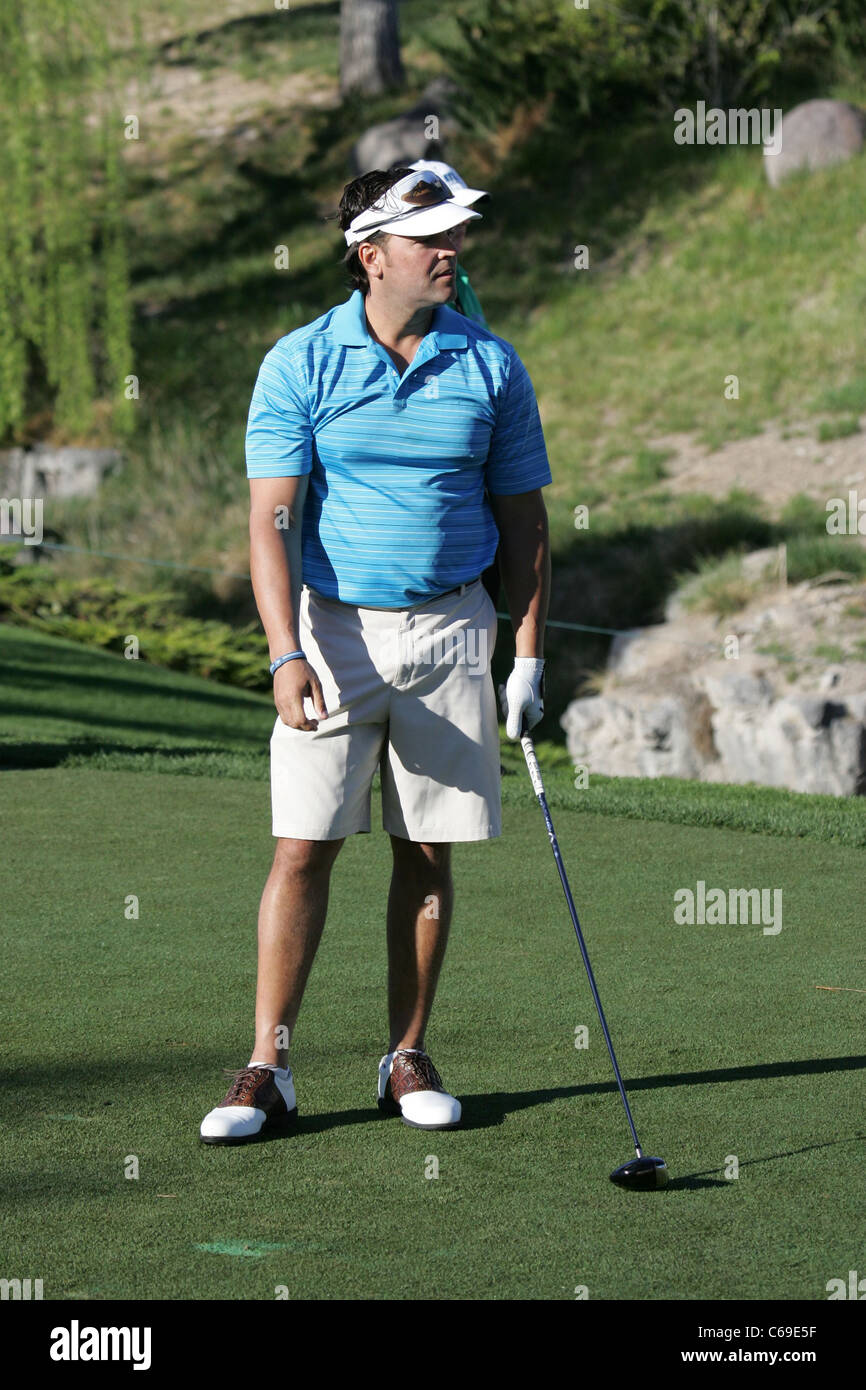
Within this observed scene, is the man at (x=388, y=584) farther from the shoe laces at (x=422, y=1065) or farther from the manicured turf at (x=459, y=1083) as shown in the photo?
the manicured turf at (x=459, y=1083)

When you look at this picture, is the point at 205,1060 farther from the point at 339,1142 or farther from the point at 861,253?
the point at 861,253

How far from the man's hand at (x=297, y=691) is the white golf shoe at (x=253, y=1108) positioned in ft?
2.32

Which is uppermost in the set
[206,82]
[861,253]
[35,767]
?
[206,82]

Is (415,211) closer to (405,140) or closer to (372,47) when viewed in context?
(405,140)

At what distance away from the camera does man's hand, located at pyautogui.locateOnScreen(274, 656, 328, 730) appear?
3521 millimetres

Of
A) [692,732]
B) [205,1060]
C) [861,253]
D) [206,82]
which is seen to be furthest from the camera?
[206,82]

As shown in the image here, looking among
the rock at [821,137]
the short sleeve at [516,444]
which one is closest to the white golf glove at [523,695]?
the short sleeve at [516,444]

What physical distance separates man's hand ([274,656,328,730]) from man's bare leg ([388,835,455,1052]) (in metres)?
0.42

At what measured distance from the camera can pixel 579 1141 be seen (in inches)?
138

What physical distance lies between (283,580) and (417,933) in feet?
2.74

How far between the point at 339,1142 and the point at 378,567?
3.82ft

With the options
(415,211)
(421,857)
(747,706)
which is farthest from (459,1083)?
(747,706)

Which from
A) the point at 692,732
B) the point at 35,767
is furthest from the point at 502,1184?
the point at 692,732

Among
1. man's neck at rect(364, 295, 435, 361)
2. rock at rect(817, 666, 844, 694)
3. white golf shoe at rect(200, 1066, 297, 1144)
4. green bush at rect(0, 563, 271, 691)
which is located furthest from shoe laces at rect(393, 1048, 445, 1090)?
green bush at rect(0, 563, 271, 691)
